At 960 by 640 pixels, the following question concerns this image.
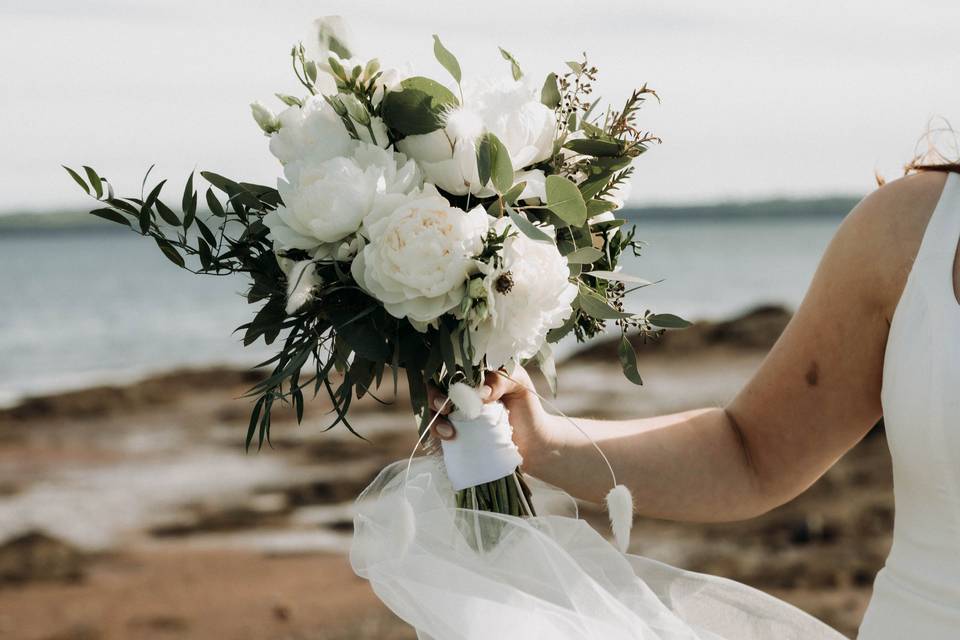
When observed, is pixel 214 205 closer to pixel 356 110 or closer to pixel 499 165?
pixel 356 110

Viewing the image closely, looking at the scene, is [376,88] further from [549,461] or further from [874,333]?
[874,333]

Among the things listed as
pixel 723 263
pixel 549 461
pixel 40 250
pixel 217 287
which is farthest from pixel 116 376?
pixel 40 250

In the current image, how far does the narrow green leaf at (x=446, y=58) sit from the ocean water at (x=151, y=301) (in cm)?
824

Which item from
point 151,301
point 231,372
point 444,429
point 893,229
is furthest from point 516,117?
point 151,301

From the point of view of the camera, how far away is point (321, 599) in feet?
19.2

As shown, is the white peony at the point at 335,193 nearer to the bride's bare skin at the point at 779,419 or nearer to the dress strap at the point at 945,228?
the bride's bare skin at the point at 779,419

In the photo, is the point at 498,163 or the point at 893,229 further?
the point at 893,229

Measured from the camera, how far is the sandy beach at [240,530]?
583cm

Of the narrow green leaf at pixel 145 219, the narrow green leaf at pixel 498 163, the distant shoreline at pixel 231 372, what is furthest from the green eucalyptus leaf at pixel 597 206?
the distant shoreline at pixel 231 372

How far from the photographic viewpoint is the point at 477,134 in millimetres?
1686

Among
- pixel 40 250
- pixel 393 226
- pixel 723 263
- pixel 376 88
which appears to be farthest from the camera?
pixel 40 250

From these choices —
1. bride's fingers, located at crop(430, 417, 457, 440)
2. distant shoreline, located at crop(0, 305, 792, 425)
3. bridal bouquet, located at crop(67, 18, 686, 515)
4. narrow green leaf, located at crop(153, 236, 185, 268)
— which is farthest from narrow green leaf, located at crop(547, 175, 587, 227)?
distant shoreline, located at crop(0, 305, 792, 425)

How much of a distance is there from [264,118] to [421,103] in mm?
311

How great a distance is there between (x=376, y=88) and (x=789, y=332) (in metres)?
0.94
